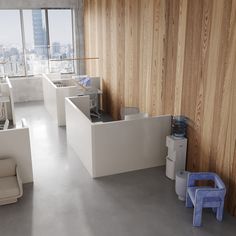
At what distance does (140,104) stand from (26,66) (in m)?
4.86

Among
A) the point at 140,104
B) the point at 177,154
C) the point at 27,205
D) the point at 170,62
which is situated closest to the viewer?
the point at 27,205

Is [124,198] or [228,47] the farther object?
[124,198]

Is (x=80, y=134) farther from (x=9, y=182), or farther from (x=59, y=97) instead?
(x=59, y=97)

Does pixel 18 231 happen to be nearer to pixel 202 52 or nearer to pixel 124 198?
pixel 124 198

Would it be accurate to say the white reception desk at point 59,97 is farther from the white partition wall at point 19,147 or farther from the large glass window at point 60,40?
the white partition wall at point 19,147

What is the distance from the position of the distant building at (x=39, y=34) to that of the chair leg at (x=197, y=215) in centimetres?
732

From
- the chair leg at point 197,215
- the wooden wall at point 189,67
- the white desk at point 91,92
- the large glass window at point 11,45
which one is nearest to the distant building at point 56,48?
the large glass window at point 11,45

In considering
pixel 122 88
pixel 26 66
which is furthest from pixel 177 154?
pixel 26 66

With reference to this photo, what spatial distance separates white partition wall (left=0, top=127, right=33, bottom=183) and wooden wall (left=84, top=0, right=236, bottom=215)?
7.04 feet

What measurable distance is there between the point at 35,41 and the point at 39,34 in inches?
9.2

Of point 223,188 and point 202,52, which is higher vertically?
point 202,52

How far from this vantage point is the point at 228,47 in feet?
11.2

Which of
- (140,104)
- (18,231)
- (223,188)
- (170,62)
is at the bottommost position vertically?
(18,231)

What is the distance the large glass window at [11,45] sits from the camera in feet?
28.7
